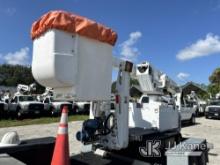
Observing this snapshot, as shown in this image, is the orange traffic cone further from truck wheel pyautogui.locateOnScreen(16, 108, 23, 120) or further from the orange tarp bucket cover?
truck wheel pyautogui.locateOnScreen(16, 108, 23, 120)

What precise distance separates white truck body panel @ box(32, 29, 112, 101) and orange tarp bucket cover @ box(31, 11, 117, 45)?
7 cm

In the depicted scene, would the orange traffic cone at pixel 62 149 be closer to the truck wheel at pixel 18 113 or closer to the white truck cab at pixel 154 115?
the white truck cab at pixel 154 115

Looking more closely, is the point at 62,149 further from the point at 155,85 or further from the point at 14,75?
the point at 14,75

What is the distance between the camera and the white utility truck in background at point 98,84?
12.6 feet

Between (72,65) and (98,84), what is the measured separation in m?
0.59

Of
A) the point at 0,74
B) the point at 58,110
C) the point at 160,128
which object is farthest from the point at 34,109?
the point at 0,74

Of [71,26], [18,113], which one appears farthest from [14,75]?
[71,26]

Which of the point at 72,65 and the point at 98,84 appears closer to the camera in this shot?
the point at 72,65

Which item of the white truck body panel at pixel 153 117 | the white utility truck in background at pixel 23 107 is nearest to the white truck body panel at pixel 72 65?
the white truck body panel at pixel 153 117

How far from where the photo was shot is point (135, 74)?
19.2 ft

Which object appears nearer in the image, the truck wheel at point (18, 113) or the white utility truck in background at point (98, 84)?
the white utility truck in background at point (98, 84)

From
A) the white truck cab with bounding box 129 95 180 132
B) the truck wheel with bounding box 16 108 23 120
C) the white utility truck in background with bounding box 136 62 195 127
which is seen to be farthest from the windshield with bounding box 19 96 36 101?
the white truck cab with bounding box 129 95 180 132

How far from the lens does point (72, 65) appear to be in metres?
3.89

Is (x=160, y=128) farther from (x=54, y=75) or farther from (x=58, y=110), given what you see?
(x=58, y=110)
